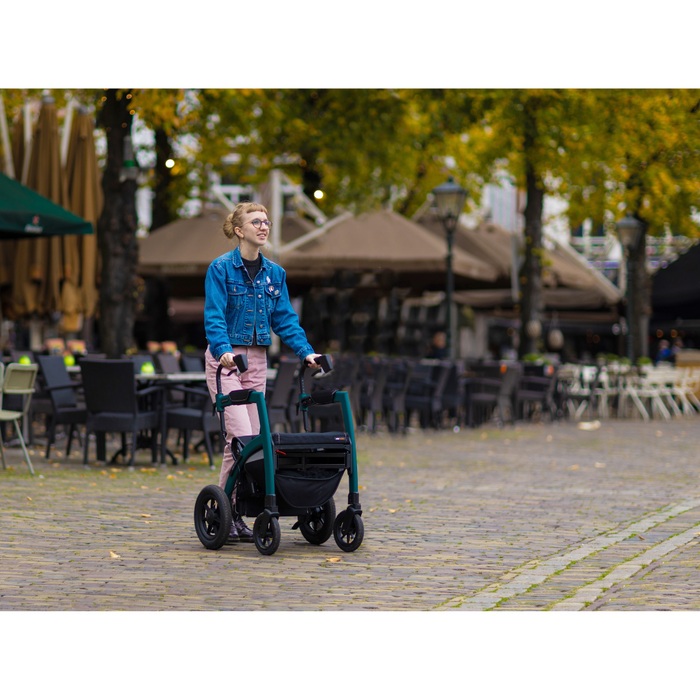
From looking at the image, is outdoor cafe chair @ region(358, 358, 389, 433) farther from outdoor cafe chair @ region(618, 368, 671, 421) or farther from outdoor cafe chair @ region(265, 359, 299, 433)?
outdoor cafe chair @ region(618, 368, 671, 421)

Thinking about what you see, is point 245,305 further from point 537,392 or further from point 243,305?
point 537,392

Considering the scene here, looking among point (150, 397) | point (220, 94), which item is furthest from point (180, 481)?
point (220, 94)

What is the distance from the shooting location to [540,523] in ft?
24.1

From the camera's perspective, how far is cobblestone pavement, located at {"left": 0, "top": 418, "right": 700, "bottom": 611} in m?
4.96

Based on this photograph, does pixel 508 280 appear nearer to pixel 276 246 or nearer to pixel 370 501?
pixel 276 246

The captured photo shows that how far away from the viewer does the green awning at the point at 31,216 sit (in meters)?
12.3

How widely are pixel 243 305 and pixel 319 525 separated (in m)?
1.35

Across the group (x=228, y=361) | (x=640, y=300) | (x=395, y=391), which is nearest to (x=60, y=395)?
(x=395, y=391)

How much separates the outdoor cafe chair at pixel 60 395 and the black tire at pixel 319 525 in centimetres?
475

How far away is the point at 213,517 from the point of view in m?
6.16

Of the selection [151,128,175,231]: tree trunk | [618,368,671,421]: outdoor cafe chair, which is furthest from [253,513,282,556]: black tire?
[151,128,175,231]: tree trunk

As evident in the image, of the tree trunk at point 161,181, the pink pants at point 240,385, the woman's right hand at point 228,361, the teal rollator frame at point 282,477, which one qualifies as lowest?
the teal rollator frame at point 282,477

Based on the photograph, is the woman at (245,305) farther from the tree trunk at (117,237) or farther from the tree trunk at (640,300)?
the tree trunk at (640,300)

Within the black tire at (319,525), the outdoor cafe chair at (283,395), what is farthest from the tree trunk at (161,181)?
the black tire at (319,525)
